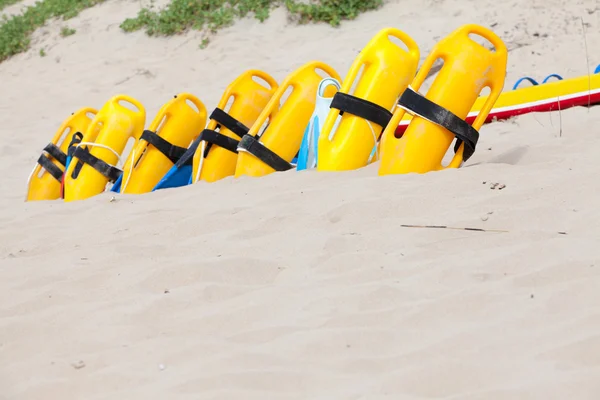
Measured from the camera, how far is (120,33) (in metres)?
9.68

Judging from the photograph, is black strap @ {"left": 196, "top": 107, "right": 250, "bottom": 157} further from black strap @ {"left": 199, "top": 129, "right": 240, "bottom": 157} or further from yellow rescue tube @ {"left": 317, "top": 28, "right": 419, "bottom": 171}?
yellow rescue tube @ {"left": 317, "top": 28, "right": 419, "bottom": 171}

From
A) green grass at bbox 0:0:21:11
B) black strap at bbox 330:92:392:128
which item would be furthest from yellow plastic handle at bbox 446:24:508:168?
green grass at bbox 0:0:21:11

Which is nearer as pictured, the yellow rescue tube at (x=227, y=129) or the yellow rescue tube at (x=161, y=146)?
the yellow rescue tube at (x=227, y=129)

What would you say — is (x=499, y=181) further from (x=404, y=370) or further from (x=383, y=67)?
(x=404, y=370)

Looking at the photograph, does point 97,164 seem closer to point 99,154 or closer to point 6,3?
point 99,154

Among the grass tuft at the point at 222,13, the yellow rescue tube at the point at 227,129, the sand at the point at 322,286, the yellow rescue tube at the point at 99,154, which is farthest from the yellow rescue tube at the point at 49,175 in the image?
the grass tuft at the point at 222,13

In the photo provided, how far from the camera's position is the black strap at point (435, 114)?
3740 mm

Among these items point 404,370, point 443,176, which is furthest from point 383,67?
point 404,370

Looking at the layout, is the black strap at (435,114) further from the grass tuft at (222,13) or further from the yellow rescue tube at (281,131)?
the grass tuft at (222,13)

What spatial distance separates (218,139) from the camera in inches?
184

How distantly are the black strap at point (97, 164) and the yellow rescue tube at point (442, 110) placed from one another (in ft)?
6.22

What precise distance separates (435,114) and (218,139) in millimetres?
1407

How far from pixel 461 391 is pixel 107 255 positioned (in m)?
1.71

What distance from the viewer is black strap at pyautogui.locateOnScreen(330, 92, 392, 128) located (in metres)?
4.02
